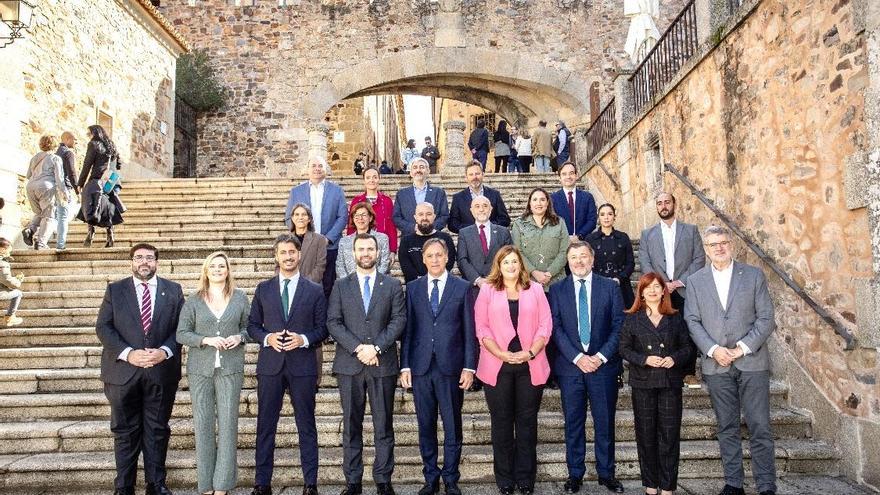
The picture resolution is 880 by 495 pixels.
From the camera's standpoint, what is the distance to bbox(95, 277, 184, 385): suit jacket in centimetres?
380

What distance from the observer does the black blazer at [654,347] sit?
3.71m

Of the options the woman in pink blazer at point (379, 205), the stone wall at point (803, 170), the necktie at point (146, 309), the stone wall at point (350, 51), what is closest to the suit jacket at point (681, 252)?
the stone wall at point (803, 170)

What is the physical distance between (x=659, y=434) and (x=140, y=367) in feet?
10.3

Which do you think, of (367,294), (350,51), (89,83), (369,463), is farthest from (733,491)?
(350,51)

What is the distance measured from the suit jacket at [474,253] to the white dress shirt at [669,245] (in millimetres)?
1311

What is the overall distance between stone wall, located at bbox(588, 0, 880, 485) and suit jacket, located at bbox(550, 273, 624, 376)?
1536mm

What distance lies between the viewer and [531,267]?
4.85 m

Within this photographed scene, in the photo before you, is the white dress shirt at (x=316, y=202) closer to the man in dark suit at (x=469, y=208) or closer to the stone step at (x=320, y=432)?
the man in dark suit at (x=469, y=208)

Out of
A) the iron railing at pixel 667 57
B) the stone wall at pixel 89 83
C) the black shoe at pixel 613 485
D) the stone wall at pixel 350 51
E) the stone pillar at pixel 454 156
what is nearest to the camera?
the black shoe at pixel 613 485

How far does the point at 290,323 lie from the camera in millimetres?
3932

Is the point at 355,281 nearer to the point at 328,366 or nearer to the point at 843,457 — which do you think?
the point at 328,366

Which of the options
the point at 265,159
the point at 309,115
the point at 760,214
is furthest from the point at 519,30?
the point at 760,214

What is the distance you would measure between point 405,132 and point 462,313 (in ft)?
151

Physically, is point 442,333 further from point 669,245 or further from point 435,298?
point 669,245
